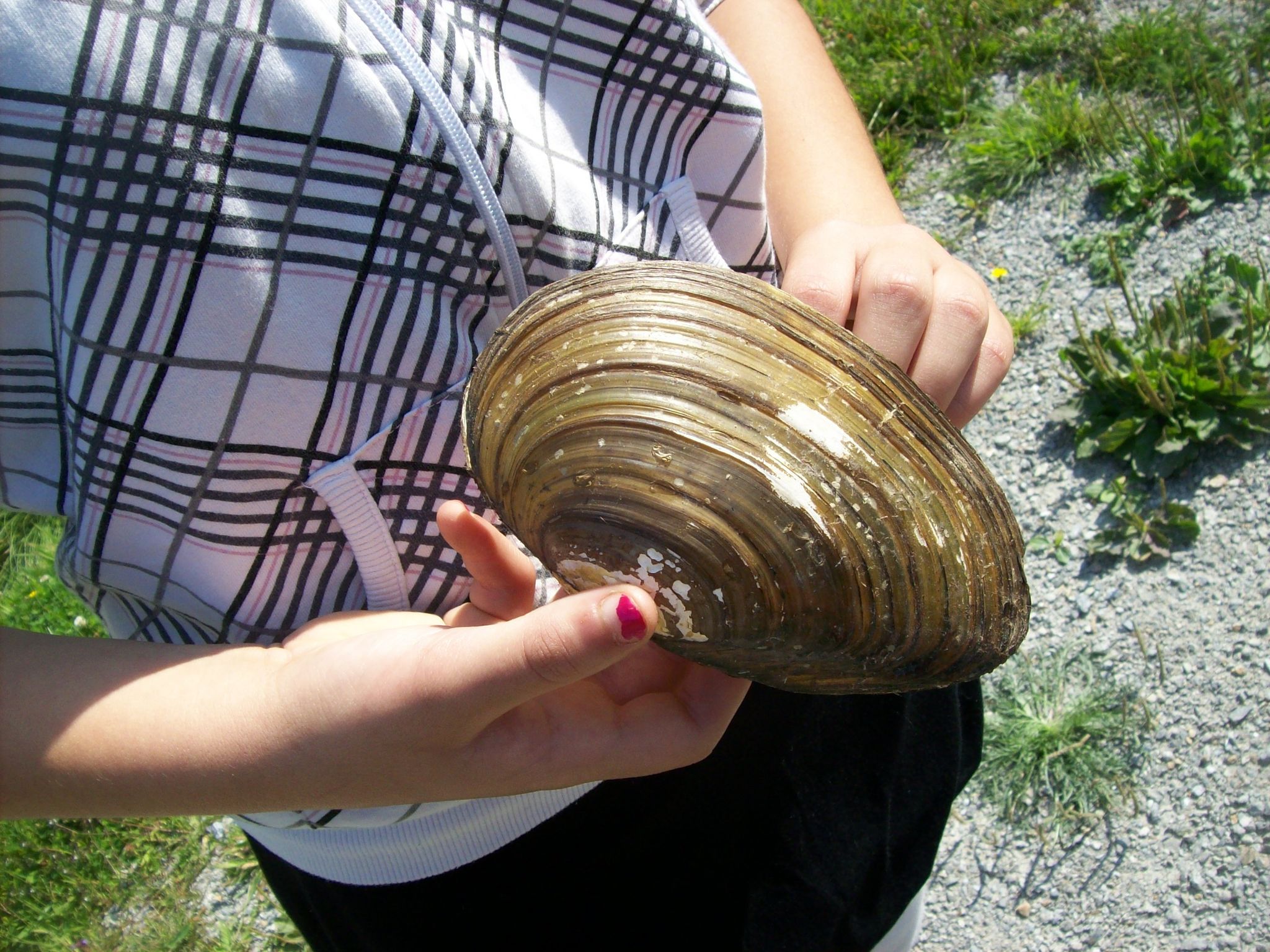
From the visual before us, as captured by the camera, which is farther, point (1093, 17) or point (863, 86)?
point (863, 86)

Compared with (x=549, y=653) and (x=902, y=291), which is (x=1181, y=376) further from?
(x=549, y=653)

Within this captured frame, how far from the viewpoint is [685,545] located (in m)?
1.07

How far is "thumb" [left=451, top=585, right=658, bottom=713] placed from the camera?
89cm

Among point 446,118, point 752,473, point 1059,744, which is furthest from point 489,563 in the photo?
point 1059,744

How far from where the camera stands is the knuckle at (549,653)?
89cm

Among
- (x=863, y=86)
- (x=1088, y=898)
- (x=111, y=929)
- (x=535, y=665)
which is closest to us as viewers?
(x=535, y=665)

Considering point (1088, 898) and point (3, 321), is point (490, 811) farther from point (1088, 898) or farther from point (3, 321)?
point (1088, 898)

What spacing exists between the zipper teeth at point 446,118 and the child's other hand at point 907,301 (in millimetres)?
388

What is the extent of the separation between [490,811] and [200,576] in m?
0.46

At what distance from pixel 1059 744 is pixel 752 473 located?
1.72 metres

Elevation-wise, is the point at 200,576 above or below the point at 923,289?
below

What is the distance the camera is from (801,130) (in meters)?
1.50

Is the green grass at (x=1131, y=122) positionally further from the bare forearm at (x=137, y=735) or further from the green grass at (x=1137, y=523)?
the bare forearm at (x=137, y=735)

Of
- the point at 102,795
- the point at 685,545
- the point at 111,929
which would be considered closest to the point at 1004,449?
the point at 685,545
